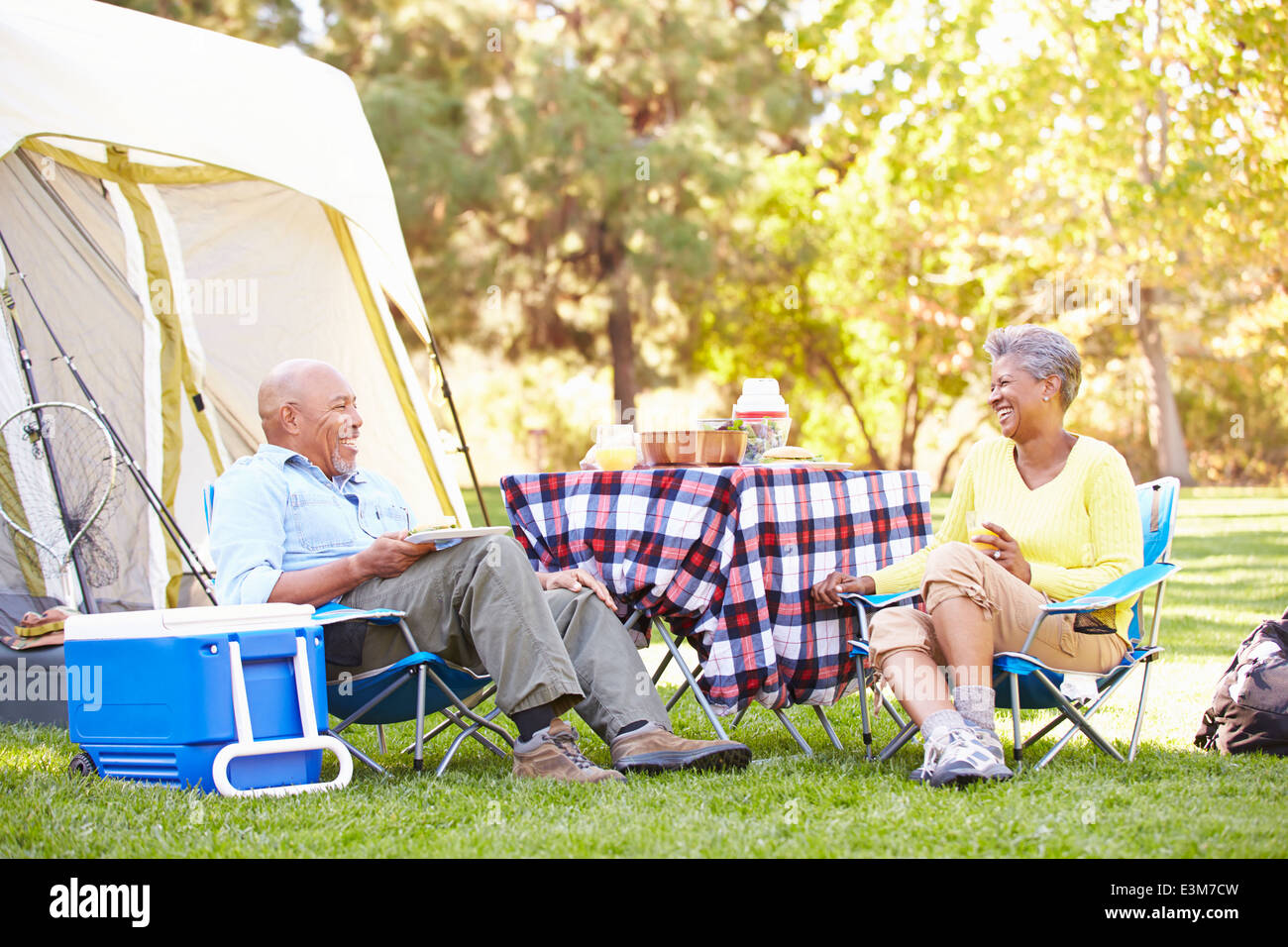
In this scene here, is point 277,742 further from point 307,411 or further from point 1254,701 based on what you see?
point 1254,701

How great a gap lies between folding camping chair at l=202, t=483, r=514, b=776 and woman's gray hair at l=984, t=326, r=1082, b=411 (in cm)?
156

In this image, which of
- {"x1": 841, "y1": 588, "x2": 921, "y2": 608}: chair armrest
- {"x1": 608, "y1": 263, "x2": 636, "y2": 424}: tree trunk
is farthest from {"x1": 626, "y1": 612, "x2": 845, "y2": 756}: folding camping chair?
{"x1": 608, "y1": 263, "x2": 636, "y2": 424}: tree trunk

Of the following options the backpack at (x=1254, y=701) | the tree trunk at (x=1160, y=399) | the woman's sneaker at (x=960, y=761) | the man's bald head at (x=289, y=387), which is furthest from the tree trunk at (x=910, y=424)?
the woman's sneaker at (x=960, y=761)

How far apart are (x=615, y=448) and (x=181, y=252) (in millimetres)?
2814

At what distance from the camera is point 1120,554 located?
3.30m

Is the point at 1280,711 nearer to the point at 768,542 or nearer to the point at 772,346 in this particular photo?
the point at 768,542

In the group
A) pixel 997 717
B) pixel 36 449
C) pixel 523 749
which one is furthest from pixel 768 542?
pixel 36 449

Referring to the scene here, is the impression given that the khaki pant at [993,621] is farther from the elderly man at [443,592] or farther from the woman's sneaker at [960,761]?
the elderly man at [443,592]

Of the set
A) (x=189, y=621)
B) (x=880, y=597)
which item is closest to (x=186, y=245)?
(x=189, y=621)

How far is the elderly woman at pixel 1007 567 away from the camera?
3.11 metres

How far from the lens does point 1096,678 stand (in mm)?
3295

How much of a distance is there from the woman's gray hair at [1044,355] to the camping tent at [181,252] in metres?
2.81

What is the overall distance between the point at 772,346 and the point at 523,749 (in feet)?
56.8

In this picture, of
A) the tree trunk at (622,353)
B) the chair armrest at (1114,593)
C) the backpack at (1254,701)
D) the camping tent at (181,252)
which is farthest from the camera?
the tree trunk at (622,353)
